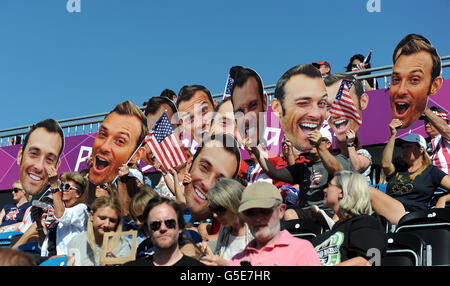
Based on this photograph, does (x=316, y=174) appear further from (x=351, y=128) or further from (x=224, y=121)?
(x=224, y=121)

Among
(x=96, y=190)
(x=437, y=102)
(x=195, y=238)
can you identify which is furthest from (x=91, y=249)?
(x=437, y=102)

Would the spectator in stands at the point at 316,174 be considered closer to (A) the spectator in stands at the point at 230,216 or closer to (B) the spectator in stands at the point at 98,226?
(A) the spectator in stands at the point at 230,216

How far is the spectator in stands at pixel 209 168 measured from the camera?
20.6ft

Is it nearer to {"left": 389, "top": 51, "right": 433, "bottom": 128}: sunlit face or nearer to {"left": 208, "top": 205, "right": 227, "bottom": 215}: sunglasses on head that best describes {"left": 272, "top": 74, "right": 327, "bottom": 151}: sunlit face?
{"left": 389, "top": 51, "right": 433, "bottom": 128}: sunlit face

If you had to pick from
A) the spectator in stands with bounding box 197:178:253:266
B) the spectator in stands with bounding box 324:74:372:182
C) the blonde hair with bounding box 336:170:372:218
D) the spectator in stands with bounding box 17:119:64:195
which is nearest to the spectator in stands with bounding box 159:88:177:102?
the spectator in stands with bounding box 17:119:64:195

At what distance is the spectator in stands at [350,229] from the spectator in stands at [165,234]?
0.82 meters

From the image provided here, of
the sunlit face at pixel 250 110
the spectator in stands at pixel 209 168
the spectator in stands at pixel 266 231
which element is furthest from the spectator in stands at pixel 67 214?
the spectator in stands at pixel 266 231

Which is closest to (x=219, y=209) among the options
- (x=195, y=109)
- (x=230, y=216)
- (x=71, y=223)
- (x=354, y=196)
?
(x=230, y=216)

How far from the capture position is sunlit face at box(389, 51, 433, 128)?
249 inches

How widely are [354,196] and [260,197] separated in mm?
623

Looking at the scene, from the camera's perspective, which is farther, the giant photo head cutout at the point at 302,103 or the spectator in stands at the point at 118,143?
the spectator in stands at the point at 118,143

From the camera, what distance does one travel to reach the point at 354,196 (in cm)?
348
